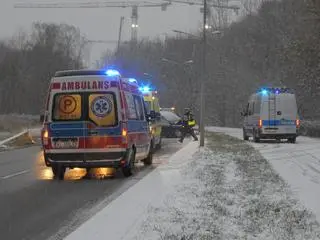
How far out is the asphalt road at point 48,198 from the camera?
361 inches

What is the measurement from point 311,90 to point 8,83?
6727 centimetres

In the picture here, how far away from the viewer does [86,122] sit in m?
A: 15.2

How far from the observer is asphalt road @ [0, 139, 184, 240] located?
918cm

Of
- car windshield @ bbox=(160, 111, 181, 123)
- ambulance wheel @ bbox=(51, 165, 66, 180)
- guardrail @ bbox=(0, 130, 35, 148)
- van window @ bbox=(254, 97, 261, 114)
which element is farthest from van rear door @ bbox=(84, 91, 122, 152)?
car windshield @ bbox=(160, 111, 181, 123)

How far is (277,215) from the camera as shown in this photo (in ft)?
30.2

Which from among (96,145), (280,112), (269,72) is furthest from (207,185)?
(269,72)

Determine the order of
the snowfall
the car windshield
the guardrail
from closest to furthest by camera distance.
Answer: the snowfall
the guardrail
the car windshield

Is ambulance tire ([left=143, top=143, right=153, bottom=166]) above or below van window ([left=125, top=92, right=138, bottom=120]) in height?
below

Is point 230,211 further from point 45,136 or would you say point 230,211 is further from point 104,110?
point 45,136

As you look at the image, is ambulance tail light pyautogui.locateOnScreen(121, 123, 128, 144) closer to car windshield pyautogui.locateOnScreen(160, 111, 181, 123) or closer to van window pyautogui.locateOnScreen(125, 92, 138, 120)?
van window pyautogui.locateOnScreen(125, 92, 138, 120)

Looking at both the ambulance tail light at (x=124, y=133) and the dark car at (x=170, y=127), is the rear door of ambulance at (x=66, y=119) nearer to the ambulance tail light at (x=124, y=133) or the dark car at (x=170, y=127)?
the ambulance tail light at (x=124, y=133)

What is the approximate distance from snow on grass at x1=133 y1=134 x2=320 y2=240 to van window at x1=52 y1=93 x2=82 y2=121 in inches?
119

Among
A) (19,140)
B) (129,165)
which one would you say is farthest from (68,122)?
(19,140)

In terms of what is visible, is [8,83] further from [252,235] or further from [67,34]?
[252,235]
